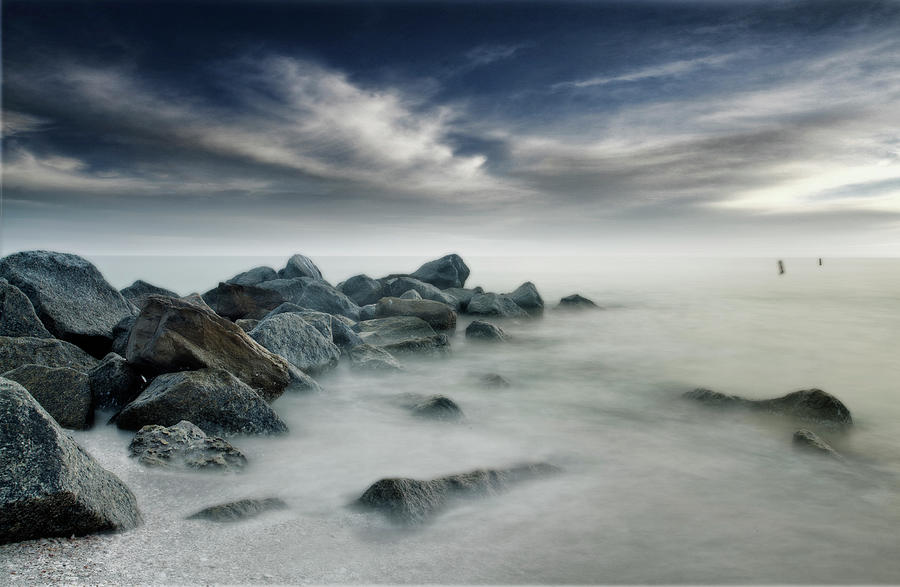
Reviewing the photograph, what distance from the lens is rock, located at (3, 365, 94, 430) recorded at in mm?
5141

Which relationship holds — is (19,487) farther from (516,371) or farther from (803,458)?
(516,371)

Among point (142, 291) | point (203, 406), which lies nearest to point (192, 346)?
point (203, 406)

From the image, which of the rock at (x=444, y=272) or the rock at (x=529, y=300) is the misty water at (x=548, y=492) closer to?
the rock at (x=529, y=300)

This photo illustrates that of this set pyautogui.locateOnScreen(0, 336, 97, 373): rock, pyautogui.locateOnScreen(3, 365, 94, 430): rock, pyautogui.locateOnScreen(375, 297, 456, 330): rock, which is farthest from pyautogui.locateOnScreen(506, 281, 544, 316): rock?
pyautogui.locateOnScreen(3, 365, 94, 430): rock

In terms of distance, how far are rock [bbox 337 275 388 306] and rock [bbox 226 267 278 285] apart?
7.16 feet

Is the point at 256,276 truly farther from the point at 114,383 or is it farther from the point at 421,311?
the point at 114,383

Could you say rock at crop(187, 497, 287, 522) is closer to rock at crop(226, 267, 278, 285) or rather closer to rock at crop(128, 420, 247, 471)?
rock at crop(128, 420, 247, 471)

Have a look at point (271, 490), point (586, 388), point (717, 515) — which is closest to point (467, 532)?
point (271, 490)

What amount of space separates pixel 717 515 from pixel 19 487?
464 centimetres

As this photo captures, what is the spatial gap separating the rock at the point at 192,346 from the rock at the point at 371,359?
8.75 feet

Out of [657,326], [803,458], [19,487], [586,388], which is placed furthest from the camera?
[657,326]

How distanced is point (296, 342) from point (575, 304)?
1480cm

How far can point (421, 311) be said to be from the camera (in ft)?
46.8

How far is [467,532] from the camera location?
388 cm
